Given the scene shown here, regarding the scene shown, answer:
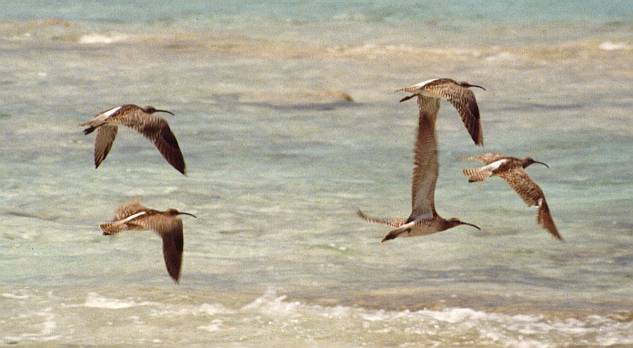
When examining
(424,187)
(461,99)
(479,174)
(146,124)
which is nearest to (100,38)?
(146,124)

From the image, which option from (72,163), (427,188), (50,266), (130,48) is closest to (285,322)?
(427,188)

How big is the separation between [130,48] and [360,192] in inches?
393

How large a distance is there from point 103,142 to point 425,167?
6.63ft

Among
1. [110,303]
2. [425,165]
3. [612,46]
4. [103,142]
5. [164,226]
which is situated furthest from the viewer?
[612,46]

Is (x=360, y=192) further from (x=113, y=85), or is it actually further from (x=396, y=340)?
(x=113, y=85)

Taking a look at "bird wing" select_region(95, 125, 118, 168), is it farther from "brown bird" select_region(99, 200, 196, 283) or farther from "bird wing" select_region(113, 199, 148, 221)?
"brown bird" select_region(99, 200, 196, 283)

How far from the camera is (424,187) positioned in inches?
327

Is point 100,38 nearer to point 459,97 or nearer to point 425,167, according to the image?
point 459,97

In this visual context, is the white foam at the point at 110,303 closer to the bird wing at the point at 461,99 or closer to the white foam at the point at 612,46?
the bird wing at the point at 461,99

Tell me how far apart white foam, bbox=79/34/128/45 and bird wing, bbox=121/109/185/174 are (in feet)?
48.9

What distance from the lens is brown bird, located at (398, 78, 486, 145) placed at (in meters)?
8.74

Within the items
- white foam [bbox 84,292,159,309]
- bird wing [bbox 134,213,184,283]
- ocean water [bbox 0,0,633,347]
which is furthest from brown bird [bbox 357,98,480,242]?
white foam [bbox 84,292,159,309]

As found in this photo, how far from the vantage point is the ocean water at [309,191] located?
917cm

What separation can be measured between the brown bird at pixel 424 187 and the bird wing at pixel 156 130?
0.99 meters
